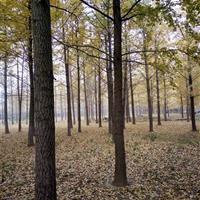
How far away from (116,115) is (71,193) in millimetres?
2571

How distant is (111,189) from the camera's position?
27.1ft

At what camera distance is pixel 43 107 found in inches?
202

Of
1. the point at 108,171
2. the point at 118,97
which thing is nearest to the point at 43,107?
the point at 118,97

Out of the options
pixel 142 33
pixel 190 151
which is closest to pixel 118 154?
pixel 190 151

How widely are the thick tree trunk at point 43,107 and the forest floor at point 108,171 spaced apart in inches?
104

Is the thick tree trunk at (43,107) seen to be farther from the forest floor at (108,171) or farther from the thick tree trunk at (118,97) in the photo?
the thick tree trunk at (118,97)

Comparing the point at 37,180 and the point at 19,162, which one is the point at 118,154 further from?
the point at 19,162

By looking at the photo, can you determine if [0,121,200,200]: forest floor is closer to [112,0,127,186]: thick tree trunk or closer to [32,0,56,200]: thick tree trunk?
[112,0,127,186]: thick tree trunk

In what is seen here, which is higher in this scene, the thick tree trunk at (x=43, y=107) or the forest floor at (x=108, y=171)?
the thick tree trunk at (x=43, y=107)

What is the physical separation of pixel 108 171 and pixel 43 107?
5650 mm

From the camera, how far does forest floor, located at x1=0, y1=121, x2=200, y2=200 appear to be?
791 centimetres

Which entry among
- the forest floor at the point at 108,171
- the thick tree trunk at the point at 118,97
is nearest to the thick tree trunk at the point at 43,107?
the forest floor at the point at 108,171

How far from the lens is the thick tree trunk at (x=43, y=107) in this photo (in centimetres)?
513

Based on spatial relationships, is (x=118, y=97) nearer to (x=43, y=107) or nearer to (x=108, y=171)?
(x=108, y=171)
